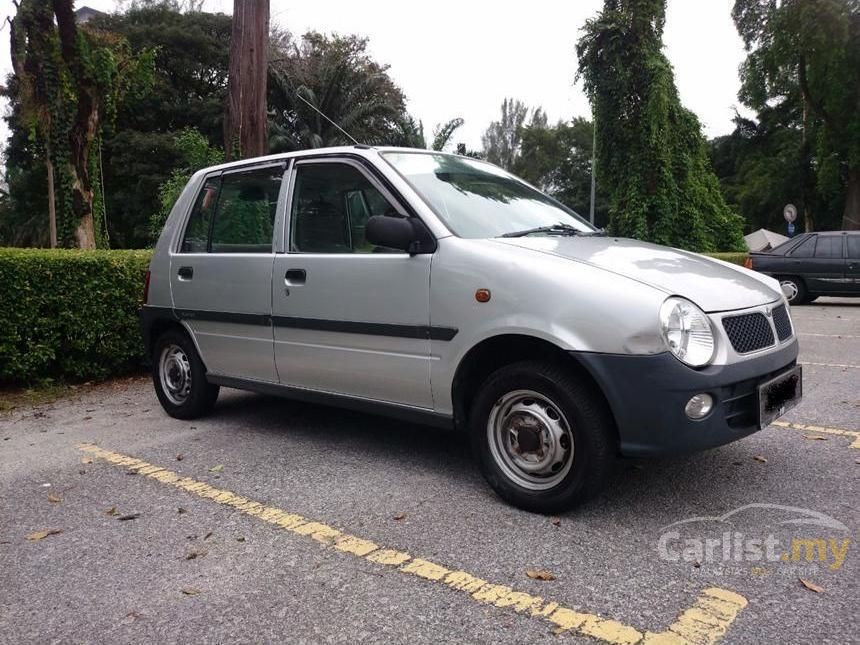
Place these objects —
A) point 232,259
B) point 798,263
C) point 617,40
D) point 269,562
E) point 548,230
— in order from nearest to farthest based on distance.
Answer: point 269,562 → point 548,230 → point 232,259 → point 798,263 → point 617,40

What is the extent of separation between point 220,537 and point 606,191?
2460 cm

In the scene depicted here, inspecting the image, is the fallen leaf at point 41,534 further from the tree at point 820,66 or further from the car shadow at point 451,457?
the tree at point 820,66

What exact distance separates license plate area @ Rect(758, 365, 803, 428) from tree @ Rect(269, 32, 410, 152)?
27.0m

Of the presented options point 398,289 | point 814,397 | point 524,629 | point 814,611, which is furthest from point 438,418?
point 814,397

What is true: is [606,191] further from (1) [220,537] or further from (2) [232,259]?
(1) [220,537]

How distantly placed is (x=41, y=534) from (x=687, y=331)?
3094 millimetres

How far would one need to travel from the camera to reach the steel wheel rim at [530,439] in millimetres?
3336

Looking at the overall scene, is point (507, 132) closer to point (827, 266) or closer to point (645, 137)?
point (645, 137)

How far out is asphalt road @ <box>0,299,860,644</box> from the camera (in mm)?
2512

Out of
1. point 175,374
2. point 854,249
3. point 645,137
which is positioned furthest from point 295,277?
point 645,137

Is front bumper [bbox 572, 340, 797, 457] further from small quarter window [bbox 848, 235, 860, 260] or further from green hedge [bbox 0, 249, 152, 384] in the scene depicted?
small quarter window [bbox 848, 235, 860, 260]

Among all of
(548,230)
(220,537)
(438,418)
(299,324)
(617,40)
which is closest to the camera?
(220,537)

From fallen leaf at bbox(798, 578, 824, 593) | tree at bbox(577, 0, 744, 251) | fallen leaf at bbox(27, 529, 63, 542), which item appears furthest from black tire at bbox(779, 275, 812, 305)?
fallen leaf at bbox(27, 529, 63, 542)

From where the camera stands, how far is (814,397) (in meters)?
5.83
